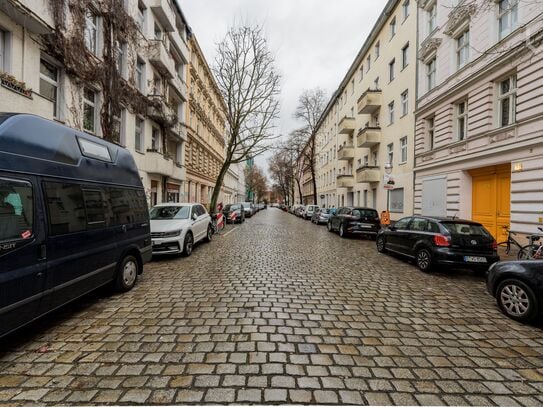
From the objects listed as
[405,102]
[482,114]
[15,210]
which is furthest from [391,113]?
[15,210]

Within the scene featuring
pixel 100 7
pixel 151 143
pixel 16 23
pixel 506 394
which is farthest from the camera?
pixel 151 143

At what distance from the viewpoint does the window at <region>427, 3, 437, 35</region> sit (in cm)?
1603

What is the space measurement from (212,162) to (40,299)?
32.9m

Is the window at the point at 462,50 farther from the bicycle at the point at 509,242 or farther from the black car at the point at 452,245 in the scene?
the black car at the point at 452,245

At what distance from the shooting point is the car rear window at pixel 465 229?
6840 millimetres

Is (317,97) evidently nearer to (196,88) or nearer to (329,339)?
(196,88)

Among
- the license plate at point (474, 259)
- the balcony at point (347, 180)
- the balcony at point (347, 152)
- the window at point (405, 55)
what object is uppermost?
the window at point (405, 55)

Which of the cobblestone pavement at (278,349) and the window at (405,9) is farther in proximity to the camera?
the window at (405,9)

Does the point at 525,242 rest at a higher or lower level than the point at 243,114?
lower

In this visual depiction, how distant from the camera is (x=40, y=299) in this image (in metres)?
3.37

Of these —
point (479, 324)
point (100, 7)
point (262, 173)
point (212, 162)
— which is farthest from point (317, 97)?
point (262, 173)

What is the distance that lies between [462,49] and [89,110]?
1731cm

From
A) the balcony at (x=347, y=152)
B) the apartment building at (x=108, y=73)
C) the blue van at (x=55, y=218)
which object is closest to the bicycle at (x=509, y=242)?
the blue van at (x=55, y=218)

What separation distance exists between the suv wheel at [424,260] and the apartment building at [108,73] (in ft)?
37.9
